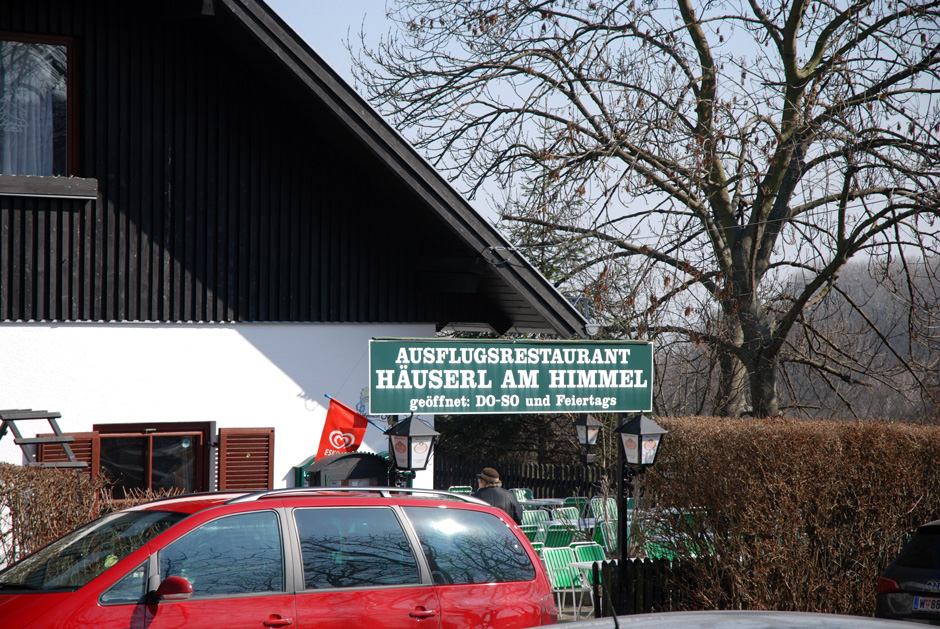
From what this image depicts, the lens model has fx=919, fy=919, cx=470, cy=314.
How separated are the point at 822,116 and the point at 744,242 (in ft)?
10.9

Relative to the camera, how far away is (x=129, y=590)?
498cm

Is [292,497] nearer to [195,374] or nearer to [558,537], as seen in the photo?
[195,374]

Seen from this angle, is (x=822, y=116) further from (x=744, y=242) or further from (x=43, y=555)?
(x=43, y=555)

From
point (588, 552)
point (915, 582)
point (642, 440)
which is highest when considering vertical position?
point (642, 440)

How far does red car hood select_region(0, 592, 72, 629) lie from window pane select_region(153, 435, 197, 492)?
17.1ft

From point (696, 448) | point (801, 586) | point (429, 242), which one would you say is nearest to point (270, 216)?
point (429, 242)

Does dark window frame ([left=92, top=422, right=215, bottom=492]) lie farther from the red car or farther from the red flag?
the red car

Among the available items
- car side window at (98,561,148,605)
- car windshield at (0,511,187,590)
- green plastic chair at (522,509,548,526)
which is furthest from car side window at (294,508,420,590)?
green plastic chair at (522,509,548,526)

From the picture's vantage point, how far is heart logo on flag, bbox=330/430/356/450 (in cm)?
1054

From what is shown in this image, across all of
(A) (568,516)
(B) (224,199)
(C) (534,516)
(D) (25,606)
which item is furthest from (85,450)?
(A) (568,516)

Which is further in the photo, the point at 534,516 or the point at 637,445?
the point at 534,516

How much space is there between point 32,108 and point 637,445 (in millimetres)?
7243

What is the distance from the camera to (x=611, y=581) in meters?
9.39

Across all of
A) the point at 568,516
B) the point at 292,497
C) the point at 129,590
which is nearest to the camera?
Result: the point at 129,590
